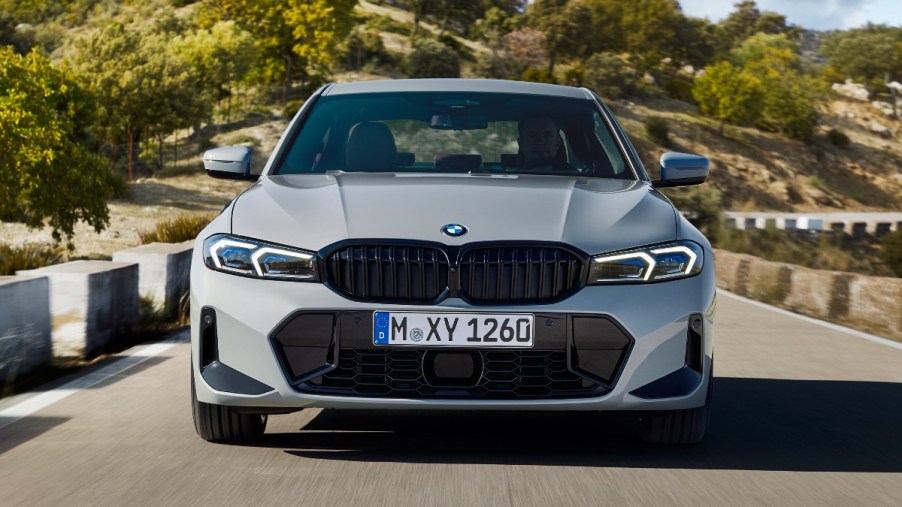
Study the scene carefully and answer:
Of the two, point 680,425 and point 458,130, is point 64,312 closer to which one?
point 458,130

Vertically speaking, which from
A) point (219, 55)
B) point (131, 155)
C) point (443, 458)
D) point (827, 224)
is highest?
point (443, 458)

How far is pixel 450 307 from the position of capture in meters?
4.47

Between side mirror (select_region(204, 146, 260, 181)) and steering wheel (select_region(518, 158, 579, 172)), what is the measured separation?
1.23m

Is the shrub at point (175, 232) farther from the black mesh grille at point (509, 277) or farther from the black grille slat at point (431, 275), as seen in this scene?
the black mesh grille at point (509, 277)

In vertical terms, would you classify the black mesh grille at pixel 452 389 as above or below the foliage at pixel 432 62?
above

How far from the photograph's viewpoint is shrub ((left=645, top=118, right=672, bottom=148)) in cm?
8646

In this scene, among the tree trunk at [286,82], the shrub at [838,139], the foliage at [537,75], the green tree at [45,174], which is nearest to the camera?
the green tree at [45,174]

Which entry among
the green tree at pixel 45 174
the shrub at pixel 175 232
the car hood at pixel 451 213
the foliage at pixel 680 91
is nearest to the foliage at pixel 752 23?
the foliage at pixel 680 91

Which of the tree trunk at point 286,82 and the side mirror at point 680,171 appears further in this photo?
the tree trunk at point 286,82

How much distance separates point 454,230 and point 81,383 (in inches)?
115

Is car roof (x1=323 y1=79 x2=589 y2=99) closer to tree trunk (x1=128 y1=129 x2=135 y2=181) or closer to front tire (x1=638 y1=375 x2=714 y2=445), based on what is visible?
front tire (x1=638 y1=375 x2=714 y2=445)

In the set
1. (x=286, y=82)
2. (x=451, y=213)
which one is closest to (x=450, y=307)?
(x=451, y=213)

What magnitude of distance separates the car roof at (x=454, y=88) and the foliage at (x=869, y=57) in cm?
12983

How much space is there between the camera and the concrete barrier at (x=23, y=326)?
6766 millimetres
